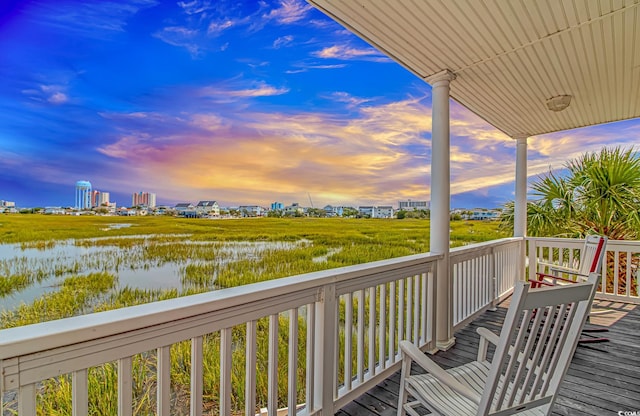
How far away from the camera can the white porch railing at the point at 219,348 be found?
0.89 m

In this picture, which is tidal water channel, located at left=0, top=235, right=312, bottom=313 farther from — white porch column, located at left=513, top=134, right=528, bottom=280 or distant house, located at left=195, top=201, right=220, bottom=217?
white porch column, located at left=513, top=134, right=528, bottom=280

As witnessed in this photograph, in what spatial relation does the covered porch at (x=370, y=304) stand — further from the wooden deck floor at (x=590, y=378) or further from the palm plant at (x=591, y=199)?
the palm plant at (x=591, y=199)

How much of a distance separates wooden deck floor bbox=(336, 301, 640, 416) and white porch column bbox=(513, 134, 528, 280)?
1399 millimetres

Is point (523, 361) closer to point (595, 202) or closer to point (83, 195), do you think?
point (83, 195)

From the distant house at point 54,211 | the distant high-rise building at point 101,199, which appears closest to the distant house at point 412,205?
the distant high-rise building at point 101,199

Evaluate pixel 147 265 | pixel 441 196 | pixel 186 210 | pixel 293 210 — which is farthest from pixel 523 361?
pixel 293 210

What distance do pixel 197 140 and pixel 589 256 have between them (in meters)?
4.47

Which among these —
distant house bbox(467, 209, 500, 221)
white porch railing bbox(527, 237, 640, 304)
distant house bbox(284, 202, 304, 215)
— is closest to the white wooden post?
distant house bbox(284, 202, 304, 215)

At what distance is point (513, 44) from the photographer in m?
2.45

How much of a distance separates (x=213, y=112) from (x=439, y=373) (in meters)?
3.04

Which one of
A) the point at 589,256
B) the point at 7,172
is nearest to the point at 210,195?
the point at 7,172

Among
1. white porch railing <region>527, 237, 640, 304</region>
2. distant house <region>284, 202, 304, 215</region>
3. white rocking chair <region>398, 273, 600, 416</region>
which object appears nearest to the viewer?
white rocking chair <region>398, 273, 600, 416</region>

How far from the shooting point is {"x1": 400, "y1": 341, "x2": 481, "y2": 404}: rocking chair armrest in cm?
113

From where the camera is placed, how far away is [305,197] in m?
3.95
